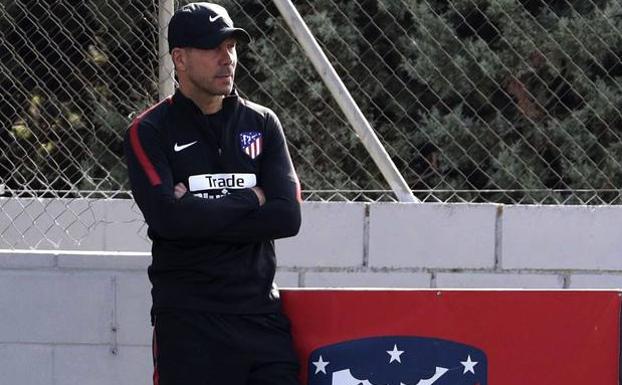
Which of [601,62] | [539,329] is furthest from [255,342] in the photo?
[601,62]

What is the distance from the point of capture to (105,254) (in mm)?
4910

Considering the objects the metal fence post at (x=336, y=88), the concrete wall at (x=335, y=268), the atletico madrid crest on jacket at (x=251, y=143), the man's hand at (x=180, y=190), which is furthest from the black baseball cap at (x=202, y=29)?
the concrete wall at (x=335, y=268)

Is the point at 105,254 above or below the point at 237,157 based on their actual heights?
below

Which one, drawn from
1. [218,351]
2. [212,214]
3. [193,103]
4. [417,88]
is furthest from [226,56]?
[417,88]

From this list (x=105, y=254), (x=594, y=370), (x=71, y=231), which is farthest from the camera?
(x=71, y=231)

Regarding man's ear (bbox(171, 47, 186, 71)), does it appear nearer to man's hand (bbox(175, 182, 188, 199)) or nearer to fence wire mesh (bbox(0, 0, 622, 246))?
man's hand (bbox(175, 182, 188, 199))

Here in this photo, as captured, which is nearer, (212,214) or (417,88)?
(212,214)

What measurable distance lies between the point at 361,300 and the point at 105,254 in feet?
4.73

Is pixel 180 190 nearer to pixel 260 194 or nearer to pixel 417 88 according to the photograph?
pixel 260 194

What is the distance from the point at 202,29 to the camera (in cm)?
374

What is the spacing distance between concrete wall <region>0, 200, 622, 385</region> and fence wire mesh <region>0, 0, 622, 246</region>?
19cm

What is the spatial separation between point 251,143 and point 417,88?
1681 mm

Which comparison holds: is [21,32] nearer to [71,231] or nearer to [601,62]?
[71,231]

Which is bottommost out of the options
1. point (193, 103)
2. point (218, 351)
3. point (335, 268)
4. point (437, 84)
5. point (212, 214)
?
point (218, 351)
